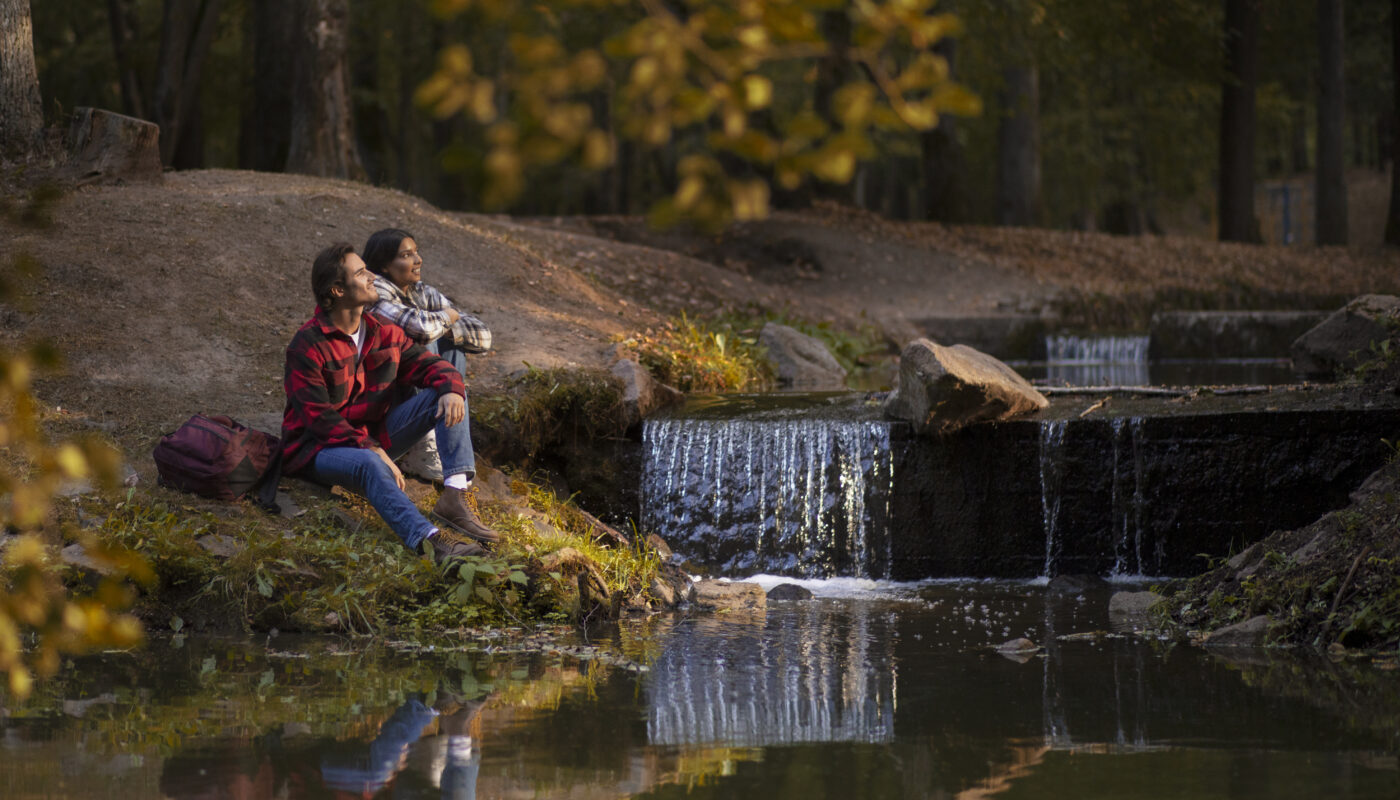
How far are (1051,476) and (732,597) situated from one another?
2384 mm

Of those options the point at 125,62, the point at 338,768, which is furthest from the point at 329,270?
the point at 125,62

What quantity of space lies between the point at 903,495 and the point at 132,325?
536 cm

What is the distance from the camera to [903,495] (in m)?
8.70

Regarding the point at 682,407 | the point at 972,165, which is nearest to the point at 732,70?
the point at 682,407

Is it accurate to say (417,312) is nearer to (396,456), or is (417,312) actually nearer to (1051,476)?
(396,456)

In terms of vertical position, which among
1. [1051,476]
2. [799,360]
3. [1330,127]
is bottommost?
[1051,476]

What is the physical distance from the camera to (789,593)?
7480 millimetres

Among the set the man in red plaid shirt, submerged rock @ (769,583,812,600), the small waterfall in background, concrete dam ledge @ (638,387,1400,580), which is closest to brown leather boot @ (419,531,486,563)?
the man in red plaid shirt

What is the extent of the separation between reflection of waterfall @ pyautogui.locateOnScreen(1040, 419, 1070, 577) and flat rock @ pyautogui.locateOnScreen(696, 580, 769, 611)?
2.00 meters

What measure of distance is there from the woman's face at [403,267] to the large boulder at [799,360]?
598cm

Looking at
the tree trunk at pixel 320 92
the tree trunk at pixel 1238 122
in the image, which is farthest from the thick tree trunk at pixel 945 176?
the tree trunk at pixel 320 92

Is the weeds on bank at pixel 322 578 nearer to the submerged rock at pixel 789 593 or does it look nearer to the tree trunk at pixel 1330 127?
the submerged rock at pixel 789 593

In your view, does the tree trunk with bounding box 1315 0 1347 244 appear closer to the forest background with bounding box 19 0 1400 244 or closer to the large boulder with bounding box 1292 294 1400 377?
the forest background with bounding box 19 0 1400 244

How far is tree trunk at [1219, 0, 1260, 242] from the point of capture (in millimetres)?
24094
